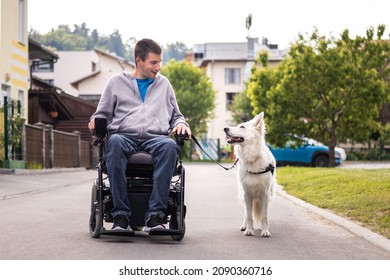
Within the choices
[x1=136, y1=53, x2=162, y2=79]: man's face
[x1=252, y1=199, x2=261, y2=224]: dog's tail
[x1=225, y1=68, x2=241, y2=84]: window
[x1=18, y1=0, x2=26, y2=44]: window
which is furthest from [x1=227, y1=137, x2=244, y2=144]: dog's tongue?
[x1=225, y1=68, x2=241, y2=84]: window

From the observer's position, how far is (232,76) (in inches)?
3049

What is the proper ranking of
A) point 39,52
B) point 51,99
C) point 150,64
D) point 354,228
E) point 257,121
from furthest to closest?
point 39,52 < point 51,99 < point 354,228 < point 257,121 < point 150,64

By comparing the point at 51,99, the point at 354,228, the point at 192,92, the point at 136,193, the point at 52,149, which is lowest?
the point at 354,228

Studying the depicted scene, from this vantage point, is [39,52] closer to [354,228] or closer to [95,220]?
[354,228]

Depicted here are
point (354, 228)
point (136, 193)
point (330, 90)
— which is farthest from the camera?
point (330, 90)

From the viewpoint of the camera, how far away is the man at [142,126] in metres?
7.25

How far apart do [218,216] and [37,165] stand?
15.4 m

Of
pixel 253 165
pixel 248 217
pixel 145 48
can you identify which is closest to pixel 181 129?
pixel 145 48

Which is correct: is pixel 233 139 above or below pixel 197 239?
above

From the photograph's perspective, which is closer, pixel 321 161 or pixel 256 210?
pixel 256 210

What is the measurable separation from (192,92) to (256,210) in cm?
6028

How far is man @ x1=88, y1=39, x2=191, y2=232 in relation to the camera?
7.25 meters

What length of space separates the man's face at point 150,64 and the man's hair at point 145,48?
32 millimetres

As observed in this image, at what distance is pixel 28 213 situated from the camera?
35.4 ft
